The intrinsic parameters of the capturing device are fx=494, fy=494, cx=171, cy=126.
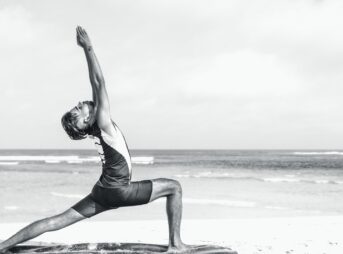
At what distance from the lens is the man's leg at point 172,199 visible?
16.6 ft

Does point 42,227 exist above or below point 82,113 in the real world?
below

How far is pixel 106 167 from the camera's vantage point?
4.86 metres

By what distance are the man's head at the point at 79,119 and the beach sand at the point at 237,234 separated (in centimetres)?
359

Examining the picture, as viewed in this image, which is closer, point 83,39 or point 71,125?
point 83,39

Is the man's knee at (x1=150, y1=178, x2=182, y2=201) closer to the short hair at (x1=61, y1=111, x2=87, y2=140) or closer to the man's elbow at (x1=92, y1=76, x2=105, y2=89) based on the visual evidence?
the short hair at (x1=61, y1=111, x2=87, y2=140)

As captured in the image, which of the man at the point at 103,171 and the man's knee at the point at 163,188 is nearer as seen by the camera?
the man at the point at 103,171

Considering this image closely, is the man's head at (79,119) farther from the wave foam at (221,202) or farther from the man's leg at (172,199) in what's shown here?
the wave foam at (221,202)

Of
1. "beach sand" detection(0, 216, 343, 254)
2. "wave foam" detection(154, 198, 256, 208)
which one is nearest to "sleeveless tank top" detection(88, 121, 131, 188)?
"beach sand" detection(0, 216, 343, 254)

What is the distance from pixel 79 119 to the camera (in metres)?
4.78

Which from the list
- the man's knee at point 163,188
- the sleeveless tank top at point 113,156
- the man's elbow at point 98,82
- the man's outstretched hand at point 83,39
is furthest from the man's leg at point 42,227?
the man's outstretched hand at point 83,39

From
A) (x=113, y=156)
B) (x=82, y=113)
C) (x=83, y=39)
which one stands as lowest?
(x=113, y=156)

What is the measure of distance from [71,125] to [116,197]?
833mm

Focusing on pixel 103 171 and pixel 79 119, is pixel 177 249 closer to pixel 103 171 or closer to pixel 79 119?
pixel 103 171

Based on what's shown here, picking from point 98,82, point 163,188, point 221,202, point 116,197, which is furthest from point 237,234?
point 221,202
